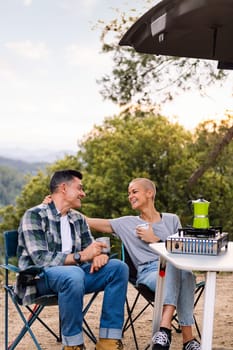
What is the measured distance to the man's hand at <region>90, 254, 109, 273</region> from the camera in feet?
11.7

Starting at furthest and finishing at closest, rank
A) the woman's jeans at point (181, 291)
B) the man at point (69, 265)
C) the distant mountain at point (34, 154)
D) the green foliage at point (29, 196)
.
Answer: the distant mountain at point (34, 154) < the green foliage at point (29, 196) < the woman's jeans at point (181, 291) < the man at point (69, 265)

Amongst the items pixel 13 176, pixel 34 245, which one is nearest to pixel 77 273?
pixel 34 245

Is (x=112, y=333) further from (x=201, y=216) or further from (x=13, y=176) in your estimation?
(x=13, y=176)

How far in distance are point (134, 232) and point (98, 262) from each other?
0.57m

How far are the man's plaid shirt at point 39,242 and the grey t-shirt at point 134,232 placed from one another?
424 mm

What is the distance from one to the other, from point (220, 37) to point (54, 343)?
2079 mm

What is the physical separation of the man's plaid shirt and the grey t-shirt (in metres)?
0.42

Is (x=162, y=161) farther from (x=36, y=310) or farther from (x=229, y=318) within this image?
(x=36, y=310)

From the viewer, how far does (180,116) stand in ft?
77.9

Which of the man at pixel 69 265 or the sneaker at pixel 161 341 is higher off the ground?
the man at pixel 69 265

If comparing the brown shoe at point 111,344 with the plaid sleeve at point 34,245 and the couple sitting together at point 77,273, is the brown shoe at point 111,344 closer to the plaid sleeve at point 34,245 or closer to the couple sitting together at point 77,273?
the couple sitting together at point 77,273

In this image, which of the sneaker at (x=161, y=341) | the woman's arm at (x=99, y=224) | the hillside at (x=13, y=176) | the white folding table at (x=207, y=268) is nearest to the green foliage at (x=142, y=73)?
the woman's arm at (x=99, y=224)

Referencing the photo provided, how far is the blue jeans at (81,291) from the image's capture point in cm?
335

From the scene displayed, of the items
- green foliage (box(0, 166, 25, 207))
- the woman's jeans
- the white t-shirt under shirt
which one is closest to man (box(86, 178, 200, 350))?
the woman's jeans
